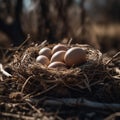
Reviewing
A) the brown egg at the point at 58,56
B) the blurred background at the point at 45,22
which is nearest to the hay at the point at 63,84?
the brown egg at the point at 58,56

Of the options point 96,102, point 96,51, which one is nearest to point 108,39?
point 96,51

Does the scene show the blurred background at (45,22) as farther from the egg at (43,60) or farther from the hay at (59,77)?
the hay at (59,77)

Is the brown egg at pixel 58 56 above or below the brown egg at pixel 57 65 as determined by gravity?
above

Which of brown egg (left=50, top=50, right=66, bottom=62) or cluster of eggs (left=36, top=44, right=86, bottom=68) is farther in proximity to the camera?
brown egg (left=50, top=50, right=66, bottom=62)

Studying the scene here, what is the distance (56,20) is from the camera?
655cm

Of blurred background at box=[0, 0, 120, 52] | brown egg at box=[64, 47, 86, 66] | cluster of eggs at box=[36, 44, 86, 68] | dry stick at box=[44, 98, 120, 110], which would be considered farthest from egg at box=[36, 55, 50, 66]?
blurred background at box=[0, 0, 120, 52]

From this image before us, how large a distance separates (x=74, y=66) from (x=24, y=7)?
309cm

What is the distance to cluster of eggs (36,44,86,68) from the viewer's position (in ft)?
12.7

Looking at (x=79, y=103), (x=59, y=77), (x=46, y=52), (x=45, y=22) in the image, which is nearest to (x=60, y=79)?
(x=59, y=77)

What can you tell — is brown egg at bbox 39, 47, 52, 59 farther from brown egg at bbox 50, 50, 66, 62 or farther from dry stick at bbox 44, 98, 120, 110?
dry stick at bbox 44, 98, 120, 110

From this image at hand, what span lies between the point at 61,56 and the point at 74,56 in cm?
15

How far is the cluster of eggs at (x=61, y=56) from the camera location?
3.87 m

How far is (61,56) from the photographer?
3.99 metres

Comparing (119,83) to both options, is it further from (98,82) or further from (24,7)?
(24,7)
